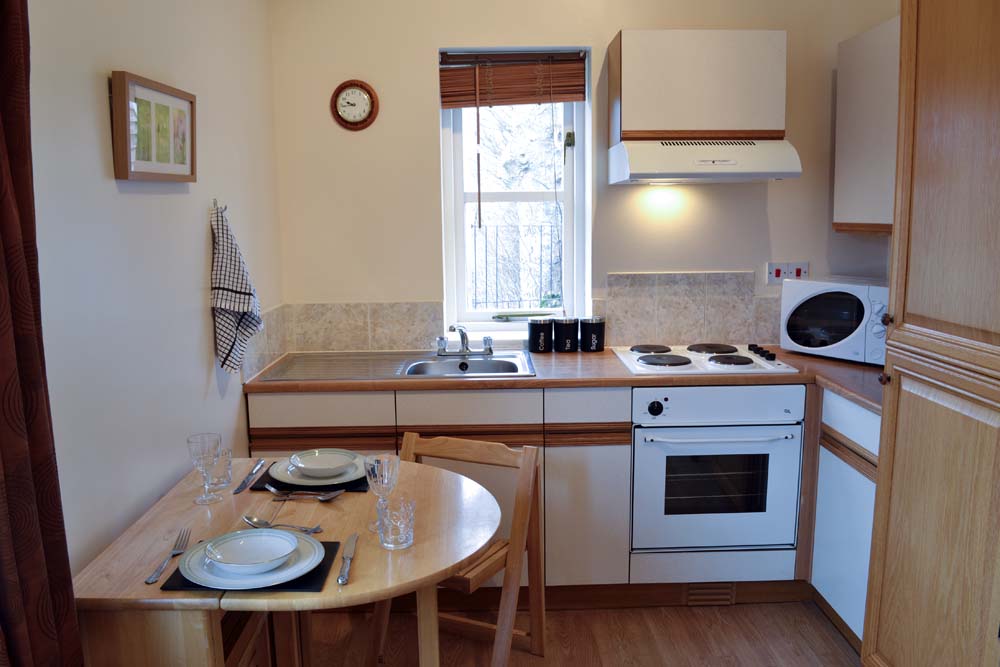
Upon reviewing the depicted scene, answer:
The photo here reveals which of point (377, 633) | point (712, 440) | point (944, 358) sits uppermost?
point (944, 358)

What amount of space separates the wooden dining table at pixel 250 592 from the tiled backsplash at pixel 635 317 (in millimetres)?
1297

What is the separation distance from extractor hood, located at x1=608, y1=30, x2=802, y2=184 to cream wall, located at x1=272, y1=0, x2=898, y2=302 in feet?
1.00

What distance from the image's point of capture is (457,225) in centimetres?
342

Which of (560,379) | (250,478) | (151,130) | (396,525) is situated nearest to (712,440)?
(560,379)

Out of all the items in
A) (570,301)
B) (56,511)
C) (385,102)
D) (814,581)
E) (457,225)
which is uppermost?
(385,102)

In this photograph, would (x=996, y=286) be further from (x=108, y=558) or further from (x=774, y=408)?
(x=108, y=558)

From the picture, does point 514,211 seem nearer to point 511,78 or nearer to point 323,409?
point 511,78

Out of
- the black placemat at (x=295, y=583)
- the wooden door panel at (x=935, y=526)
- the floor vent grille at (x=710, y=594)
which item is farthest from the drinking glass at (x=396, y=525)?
the floor vent grille at (x=710, y=594)

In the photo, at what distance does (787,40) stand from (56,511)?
304 centimetres

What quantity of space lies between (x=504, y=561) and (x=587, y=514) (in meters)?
0.61

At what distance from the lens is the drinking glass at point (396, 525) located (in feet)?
5.32

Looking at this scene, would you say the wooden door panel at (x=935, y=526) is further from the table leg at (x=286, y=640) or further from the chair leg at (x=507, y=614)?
the table leg at (x=286, y=640)

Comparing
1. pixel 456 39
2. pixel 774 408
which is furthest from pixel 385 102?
pixel 774 408

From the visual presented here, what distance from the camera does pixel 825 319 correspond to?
116 inches
